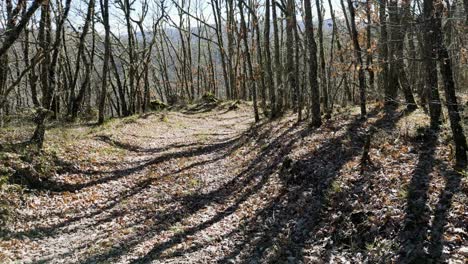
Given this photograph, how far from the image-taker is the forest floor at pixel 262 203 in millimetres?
6191

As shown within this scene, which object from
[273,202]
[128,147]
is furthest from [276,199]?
[128,147]

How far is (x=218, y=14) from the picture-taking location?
116ft

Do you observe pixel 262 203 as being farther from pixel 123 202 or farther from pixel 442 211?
pixel 442 211

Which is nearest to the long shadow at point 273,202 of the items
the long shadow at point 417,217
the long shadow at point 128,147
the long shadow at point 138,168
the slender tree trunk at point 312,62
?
the long shadow at point 138,168

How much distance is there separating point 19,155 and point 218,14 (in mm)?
27536

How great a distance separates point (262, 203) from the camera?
909 centimetres

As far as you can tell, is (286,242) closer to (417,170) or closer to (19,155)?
(417,170)

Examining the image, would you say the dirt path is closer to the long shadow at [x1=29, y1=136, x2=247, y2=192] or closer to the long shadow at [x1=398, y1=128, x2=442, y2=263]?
the long shadow at [x1=29, y1=136, x2=247, y2=192]

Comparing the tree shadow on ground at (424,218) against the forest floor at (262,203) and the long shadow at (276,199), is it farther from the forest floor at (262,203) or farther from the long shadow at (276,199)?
the long shadow at (276,199)

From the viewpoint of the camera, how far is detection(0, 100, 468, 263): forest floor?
6.19 m

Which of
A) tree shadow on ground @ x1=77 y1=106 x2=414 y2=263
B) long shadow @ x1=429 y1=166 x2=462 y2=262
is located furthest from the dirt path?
long shadow @ x1=429 y1=166 x2=462 y2=262

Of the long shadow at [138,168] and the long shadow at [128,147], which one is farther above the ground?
the long shadow at [128,147]

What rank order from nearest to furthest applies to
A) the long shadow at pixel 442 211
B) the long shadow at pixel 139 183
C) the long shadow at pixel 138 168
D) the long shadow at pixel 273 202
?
the long shadow at pixel 442 211 → the long shadow at pixel 273 202 → the long shadow at pixel 139 183 → the long shadow at pixel 138 168

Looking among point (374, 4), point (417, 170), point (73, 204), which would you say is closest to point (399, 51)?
point (374, 4)
